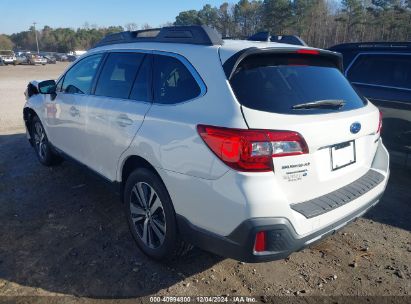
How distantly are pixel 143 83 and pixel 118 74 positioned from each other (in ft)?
1.72

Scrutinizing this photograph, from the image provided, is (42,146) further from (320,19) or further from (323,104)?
(320,19)

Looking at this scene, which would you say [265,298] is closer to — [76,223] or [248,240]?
[248,240]

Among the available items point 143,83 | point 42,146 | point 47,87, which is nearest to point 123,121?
point 143,83

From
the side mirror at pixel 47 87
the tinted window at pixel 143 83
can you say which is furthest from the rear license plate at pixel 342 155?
the side mirror at pixel 47 87

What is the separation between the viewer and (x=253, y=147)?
2.21m

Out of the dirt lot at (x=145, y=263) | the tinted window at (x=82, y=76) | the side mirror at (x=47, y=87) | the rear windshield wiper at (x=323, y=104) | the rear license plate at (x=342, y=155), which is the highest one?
the tinted window at (x=82, y=76)

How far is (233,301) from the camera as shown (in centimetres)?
269

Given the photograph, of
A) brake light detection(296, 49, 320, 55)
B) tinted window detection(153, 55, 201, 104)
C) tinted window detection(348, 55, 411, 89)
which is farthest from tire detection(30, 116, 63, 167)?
tinted window detection(348, 55, 411, 89)

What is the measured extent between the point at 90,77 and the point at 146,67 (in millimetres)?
1082

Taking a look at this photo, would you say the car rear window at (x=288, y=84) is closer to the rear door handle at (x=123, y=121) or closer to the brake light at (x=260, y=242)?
the brake light at (x=260, y=242)

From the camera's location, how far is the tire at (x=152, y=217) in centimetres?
278

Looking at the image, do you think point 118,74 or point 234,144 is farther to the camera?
point 118,74

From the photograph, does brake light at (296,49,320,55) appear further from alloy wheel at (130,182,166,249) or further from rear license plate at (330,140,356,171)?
alloy wheel at (130,182,166,249)

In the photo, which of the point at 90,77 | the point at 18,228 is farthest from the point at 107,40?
the point at 18,228
